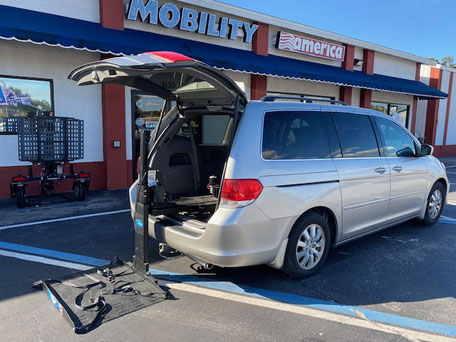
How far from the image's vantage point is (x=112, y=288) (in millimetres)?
3525

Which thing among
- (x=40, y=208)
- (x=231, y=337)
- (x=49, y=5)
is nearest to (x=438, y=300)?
(x=231, y=337)

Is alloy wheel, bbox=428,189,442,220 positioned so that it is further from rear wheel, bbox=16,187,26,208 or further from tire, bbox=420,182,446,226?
rear wheel, bbox=16,187,26,208

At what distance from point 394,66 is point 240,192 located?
54.0 feet

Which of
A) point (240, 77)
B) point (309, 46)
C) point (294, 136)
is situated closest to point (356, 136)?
point (294, 136)

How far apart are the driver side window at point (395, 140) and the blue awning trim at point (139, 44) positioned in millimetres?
5237

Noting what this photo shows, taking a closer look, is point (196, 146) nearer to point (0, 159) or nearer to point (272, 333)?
point (272, 333)

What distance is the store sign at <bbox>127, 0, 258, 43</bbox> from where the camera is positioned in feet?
29.2

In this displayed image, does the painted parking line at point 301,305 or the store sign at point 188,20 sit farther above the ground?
the store sign at point 188,20

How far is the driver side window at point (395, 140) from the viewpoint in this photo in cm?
496

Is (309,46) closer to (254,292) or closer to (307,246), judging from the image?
(307,246)

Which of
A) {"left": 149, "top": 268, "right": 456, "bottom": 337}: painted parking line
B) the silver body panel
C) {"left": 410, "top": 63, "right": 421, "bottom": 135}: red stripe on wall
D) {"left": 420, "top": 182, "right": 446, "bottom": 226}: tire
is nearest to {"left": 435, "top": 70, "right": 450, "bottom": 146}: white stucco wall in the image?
{"left": 410, "top": 63, "right": 421, "bottom": 135}: red stripe on wall

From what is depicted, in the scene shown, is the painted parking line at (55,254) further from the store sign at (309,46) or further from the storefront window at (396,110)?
the storefront window at (396,110)

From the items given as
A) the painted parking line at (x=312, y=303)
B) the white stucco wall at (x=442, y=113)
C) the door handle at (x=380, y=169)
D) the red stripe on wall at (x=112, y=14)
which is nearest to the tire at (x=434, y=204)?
the door handle at (x=380, y=169)

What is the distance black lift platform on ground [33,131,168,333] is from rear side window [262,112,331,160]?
1258 mm
